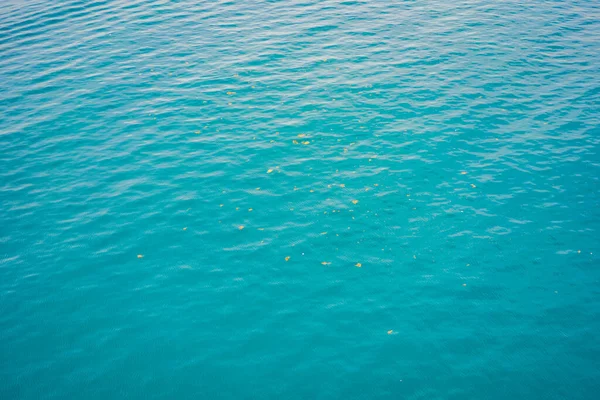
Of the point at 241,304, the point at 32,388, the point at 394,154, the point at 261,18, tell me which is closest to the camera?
the point at 32,388

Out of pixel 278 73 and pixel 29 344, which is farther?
pixel 278 73

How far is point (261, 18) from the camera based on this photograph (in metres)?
57.1

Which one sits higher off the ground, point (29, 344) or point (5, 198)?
point (5, 198)

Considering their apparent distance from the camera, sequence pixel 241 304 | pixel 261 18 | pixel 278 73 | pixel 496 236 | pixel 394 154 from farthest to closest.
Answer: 1. pixel 261 18
2. pixel 278 73
3. pixel 394 154
4. pixel 496 236
5. pixel 241 304

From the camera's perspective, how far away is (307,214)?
3081cm

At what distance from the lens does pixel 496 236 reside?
28.6 meters

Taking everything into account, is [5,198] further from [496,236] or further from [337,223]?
[496,236]

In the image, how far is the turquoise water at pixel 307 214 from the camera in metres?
22.9

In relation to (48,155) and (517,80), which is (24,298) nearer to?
(48,155)

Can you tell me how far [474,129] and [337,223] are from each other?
1576 cm

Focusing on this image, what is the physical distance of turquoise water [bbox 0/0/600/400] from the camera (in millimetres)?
22875

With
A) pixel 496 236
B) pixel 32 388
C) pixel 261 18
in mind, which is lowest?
pixel 496 236

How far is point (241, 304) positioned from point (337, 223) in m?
8.55

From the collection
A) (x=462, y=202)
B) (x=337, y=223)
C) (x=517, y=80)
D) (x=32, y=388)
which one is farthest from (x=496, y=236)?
(x=32, y=388)
